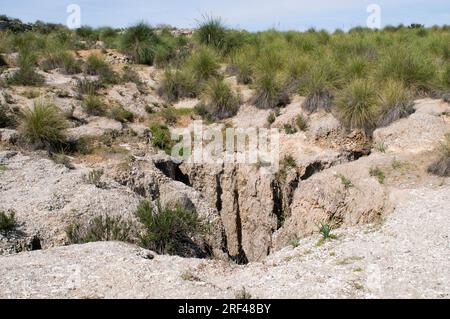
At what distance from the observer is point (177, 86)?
1520 cm

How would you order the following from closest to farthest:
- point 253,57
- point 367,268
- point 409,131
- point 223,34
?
point 367,268 → point 409,131 → point 253,57 → point 223,34

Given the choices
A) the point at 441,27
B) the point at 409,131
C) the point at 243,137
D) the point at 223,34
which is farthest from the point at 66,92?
the point at 441,27

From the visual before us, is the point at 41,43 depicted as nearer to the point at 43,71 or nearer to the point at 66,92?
the point at 43,71

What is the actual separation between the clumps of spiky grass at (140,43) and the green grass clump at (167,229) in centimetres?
1203

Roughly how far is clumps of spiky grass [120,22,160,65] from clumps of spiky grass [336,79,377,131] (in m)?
9.81

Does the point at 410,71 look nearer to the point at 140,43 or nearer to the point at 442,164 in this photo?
the point at 442,164

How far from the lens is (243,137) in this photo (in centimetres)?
1198

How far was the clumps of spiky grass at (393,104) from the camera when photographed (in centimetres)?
1103

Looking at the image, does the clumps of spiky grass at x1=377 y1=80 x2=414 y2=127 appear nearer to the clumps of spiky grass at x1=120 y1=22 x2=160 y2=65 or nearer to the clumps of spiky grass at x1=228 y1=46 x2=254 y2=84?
the clumps of spiky grass at x1=228 y1=46 x2=254 y2=84

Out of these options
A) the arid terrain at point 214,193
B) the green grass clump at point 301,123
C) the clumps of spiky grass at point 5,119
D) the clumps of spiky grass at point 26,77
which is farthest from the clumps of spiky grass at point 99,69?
the green grass clump at point 301,123

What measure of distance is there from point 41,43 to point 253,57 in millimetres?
9651

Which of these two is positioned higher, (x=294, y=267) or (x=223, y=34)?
(x=223, y=34)

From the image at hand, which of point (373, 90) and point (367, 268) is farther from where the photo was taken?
point (373, 90)
